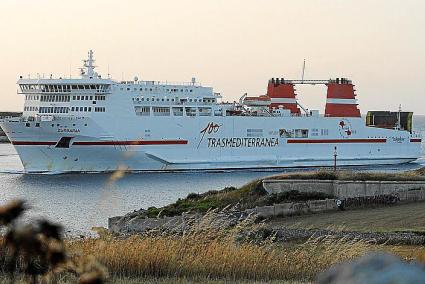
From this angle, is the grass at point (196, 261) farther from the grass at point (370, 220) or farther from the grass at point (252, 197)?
the grass at point (252, 197)

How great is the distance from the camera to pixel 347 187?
17859 millimetres

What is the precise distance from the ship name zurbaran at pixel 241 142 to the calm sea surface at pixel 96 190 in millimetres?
1803

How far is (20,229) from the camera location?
1.76 m

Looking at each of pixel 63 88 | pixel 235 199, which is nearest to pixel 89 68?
pixel 63 88

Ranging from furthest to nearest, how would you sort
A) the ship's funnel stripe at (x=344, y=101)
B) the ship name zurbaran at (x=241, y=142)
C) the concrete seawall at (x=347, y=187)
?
the ship's funnel stripe at (x=344, y=101)
the ship name zurbaran at (x=241, y=142)
the concrete seawall at (x=347, y=187)

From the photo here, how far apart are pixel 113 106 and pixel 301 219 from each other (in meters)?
24.4

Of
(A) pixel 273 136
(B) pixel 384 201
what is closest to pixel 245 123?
(A) pixel 273 136

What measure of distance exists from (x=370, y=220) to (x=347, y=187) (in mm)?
4802

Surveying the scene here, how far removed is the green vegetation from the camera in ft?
55.7

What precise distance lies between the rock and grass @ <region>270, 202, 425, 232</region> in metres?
9.67

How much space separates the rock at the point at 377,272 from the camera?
154 centimetres

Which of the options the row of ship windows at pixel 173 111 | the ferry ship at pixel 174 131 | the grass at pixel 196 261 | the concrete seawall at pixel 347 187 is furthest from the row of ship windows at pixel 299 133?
the grass at pixel 196 261

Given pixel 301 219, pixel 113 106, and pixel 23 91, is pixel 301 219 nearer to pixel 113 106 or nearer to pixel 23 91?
pixel 113 106

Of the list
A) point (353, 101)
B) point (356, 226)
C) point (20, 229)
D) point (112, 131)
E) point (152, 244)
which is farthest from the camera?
point (353, 101)
